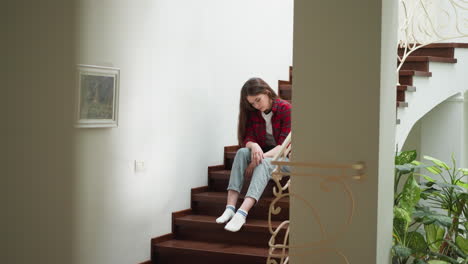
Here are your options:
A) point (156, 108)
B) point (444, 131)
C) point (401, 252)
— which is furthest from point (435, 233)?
point (444, 131)

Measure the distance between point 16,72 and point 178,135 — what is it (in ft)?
6.39

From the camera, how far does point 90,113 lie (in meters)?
4.29

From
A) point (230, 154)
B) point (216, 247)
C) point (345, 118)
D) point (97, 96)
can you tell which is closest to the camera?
point (345, 118)

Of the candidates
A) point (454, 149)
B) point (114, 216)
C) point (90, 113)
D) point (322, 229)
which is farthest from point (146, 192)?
point (454, 149)

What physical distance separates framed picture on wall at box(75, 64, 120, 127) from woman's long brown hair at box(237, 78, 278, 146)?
45.0 inches

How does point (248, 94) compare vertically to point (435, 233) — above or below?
above

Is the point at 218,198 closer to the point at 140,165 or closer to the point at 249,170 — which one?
the point at 249,170

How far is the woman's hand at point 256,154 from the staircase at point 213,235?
0.32m

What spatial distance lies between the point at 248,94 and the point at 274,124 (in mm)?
330

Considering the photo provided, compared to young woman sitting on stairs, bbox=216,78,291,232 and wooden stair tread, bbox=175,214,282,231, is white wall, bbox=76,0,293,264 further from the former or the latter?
young woman sitting on stairs, bbox=216,78,291,232

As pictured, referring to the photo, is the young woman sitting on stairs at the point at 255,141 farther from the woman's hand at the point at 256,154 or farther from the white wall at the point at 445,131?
the white wall at the point at 445,131

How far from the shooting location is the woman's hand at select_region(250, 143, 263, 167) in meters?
4.99

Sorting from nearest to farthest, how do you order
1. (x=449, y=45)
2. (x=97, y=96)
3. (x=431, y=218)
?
(x=431, y=218) < (x=97, y=96) < (x=449, y=45)

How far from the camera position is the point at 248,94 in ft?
16.9
